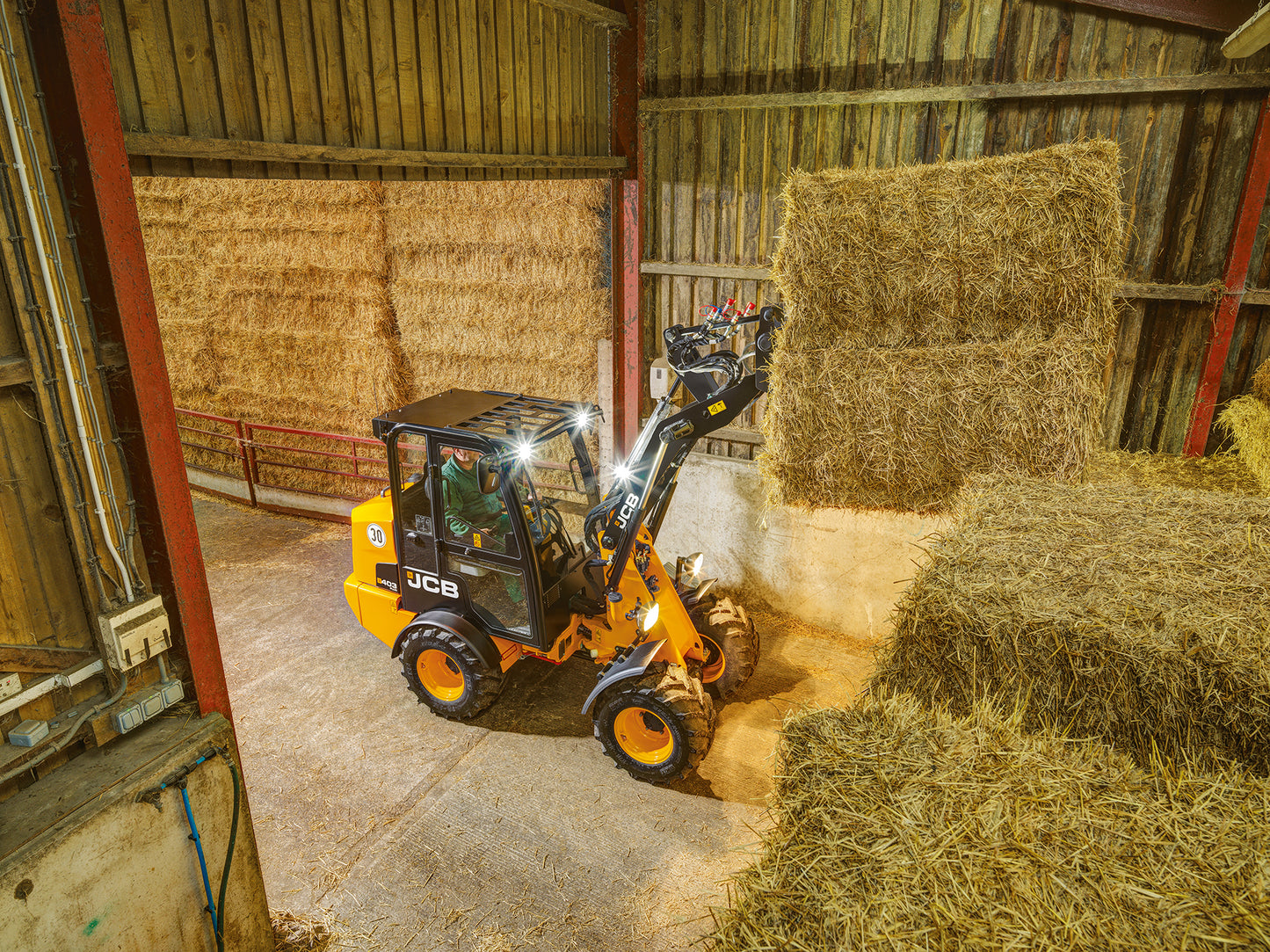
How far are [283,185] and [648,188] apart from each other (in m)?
4.38

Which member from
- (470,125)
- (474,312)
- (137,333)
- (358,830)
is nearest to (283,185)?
(474,312)

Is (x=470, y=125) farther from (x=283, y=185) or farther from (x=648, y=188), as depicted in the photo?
(x=283, y=185)

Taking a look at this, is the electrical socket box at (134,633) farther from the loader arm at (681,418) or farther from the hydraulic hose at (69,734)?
the loader arm at (681,418)

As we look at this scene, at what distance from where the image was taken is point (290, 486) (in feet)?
30.5

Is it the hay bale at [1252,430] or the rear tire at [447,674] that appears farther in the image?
the rear tire at [447,674]

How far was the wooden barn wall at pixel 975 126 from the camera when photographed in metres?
4.86

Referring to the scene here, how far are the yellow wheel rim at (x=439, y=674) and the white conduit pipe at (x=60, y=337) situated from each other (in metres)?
2.69

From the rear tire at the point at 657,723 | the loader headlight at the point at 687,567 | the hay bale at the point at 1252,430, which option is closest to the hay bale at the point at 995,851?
the rear tire at the point at 657,723

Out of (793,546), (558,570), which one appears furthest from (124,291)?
(793,546)

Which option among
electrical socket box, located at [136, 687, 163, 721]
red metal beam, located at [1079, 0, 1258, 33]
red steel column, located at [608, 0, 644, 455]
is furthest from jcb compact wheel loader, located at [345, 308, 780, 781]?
red metal beam, located at [1079, 0, 1258, 33]

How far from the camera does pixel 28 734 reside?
2.54m

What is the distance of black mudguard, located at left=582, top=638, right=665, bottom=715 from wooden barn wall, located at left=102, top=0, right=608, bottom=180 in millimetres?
3325

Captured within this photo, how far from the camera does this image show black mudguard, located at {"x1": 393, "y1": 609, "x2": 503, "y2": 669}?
495 cm

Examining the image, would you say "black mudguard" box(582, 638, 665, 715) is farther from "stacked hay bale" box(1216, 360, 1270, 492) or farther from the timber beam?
"stacked hay bale" box(1216, 360, 1270, 492)
